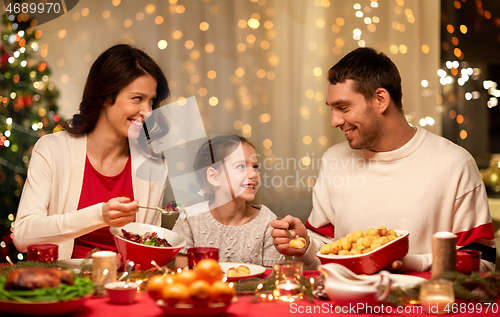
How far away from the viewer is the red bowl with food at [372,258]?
130 cm

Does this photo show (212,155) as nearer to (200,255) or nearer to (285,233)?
(285,233)

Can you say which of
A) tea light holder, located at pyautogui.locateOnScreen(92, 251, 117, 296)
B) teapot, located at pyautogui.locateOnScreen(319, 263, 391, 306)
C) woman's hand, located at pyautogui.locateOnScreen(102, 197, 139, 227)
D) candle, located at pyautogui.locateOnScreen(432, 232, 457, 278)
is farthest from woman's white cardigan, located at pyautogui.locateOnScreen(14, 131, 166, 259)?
candle, located at pyautogui.locateOnScreen(432, 232, 457, 278)

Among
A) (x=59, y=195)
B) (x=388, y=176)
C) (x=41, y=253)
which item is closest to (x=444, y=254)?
(x=388, y=176)

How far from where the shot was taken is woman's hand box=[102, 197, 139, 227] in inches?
57.2

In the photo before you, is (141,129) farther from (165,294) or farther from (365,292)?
(365,292)

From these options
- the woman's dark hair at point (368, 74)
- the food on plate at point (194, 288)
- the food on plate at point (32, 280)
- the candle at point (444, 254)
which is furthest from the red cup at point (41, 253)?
the woman's dark hair at point (368, 74)

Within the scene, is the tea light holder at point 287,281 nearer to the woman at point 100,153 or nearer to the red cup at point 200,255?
the red cup at point 200,255

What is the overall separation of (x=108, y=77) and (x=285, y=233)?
1.12 meters

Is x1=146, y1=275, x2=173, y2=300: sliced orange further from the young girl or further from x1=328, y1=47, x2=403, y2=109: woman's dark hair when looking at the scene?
x1=328, y1=47, x2=403, y2=109: woman's dark hair

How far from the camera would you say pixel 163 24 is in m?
3.13

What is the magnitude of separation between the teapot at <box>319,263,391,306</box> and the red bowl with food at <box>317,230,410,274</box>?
8.9 inches

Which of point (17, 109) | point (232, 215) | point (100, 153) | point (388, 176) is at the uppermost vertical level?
point (17, 109)

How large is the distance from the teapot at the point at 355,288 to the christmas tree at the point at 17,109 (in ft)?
8.29

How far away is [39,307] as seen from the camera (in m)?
0.95
